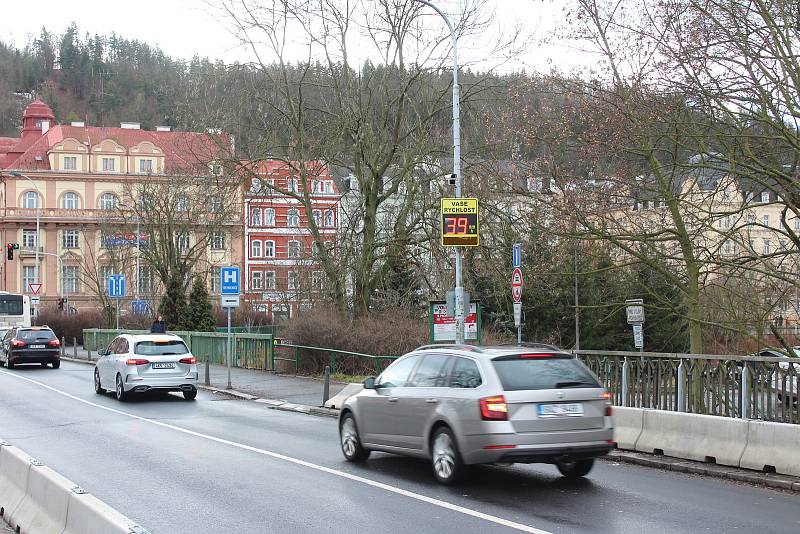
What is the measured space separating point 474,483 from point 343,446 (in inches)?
106

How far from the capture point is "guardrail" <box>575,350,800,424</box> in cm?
1266

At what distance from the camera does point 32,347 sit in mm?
38688

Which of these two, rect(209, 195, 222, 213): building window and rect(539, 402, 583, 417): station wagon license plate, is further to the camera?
rect(209, 195, 222, 213): building window

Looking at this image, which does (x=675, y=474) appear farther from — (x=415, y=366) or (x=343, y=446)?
(x=343, y=446)

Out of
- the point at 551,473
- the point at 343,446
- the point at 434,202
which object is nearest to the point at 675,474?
the point at 551,473

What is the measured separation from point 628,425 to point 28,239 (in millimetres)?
82866

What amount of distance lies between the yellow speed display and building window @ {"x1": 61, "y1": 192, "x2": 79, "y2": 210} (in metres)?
74.5

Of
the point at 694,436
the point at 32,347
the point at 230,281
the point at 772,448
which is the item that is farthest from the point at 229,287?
the point at 772,448

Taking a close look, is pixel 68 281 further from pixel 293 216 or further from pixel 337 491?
pixel 337 491

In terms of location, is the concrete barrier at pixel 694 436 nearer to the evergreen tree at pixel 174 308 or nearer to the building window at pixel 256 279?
the evergreen tree at pixel 174 308

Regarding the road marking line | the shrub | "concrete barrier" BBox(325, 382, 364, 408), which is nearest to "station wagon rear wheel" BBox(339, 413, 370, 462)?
the road marking line

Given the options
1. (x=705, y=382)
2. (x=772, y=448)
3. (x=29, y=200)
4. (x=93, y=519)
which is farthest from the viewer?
(x=29, y=200)

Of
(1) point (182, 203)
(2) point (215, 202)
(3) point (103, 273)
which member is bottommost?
(3) point (103, 273)

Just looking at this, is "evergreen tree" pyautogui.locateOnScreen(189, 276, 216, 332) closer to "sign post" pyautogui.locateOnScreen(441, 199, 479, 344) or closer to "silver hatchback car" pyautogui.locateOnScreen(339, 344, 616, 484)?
"sign post" pyautogui.locateOnScreen(441, 199, 479, 344)
